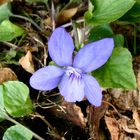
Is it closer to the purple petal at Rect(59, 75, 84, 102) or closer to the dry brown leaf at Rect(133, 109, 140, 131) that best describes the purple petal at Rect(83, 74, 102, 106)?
the purple petal at Rect(59, 75, 84, 102)

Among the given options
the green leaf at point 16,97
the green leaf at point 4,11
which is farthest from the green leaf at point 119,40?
the green leaf at point 4,11

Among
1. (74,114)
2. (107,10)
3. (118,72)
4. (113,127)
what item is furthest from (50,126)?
(107,10)

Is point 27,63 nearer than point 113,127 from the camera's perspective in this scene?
No

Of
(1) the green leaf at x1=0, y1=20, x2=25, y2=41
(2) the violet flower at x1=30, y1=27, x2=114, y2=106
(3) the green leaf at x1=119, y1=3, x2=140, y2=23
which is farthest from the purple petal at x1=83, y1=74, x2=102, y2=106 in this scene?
(1) the green leaf at x1=0, y1=20, x2=25, y2=41

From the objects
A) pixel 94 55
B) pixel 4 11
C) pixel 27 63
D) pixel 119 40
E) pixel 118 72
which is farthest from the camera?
pixel 4 11

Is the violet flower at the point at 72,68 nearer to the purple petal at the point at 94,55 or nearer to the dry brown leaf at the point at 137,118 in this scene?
the purple petal at the point at 94,55

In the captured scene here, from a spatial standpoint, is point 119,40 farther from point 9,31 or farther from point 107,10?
point 9,31

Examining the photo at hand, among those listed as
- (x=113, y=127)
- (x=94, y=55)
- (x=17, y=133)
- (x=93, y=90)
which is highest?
(x=94, y=55)
